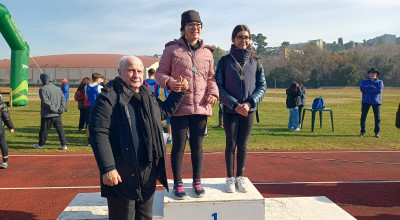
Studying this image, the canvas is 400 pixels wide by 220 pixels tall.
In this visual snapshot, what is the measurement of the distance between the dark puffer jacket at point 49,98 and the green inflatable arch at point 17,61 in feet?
38.6

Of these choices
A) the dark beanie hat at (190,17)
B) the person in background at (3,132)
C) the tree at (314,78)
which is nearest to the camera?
the dark beanie hat at (190,17)

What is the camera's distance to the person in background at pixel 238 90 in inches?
139

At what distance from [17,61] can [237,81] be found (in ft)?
60.0

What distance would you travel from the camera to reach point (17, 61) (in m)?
18.1

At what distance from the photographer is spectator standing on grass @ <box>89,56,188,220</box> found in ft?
7.48

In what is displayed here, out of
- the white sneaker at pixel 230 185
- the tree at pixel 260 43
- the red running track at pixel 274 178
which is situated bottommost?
the red running track at pixel 274 178

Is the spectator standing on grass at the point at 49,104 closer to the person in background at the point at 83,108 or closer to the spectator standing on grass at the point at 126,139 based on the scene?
the person in background at the point at 83,108

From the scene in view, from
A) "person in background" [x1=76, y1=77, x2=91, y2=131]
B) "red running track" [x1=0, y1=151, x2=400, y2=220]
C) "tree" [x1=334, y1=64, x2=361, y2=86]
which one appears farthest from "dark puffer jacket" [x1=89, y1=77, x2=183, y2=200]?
"tree" [x1=334, y1=64, x2=361, y2=86]

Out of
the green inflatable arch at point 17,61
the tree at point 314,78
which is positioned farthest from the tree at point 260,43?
the green inflatable arch at point 17,61

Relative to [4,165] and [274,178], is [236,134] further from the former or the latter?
[4,165]

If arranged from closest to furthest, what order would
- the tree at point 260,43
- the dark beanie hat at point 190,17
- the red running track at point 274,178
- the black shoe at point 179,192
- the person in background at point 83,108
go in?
the dark beanie hat at point 190,17 < the black shoe at point 179,192 < the red running track at point 274,178 < the person in background at point 83,108 < the tree at point 260,43

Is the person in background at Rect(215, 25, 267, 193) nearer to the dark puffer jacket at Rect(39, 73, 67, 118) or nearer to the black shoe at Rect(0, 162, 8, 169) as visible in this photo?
the black shoe at Rect(0, 162, 8, 169)

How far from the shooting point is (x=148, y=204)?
2619 mm

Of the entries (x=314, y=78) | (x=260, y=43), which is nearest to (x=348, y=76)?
(x=314, y=78)
